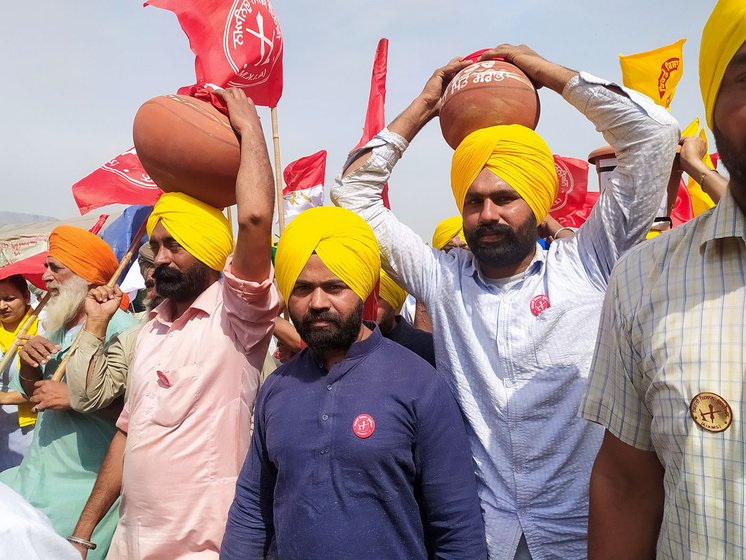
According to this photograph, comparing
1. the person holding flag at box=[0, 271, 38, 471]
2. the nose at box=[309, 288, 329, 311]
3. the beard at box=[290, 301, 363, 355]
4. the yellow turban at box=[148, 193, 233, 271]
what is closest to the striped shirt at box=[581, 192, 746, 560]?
the beard at box=[290, 301, 363, 355]

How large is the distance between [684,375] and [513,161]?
54.8 inches

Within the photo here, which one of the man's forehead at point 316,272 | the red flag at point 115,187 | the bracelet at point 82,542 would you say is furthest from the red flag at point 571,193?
the bracelet at point 82,542

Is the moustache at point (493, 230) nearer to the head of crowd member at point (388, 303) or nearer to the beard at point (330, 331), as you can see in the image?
the beard at point (330, 331)

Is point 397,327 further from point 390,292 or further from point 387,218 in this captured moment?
point 387,218

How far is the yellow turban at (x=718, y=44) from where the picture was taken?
55.7 inches

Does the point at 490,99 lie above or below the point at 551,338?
above

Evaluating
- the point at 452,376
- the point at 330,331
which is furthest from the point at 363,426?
the point at 452,376

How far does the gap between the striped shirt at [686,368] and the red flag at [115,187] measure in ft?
17.2

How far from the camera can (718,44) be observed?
4.80 ft

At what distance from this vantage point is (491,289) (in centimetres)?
266

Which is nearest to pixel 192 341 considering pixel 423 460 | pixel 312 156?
pixel 423 460

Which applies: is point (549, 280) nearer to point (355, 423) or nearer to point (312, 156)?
point (355, 423)

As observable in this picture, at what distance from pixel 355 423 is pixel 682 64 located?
4.36 meters

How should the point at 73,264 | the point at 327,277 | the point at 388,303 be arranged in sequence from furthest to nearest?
the point at 73,264
the point at 388,303
the point at 327,277
